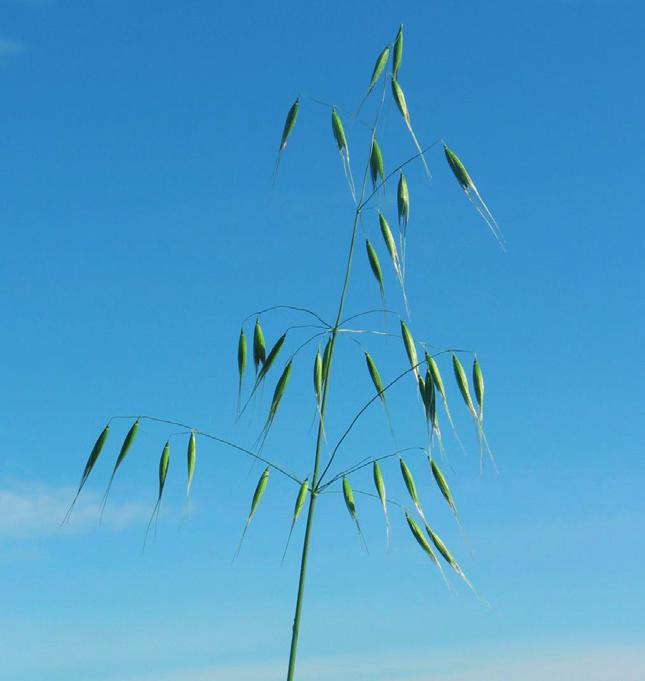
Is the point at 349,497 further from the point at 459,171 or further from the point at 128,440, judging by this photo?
the point at 459,171

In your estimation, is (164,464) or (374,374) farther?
(164,464)

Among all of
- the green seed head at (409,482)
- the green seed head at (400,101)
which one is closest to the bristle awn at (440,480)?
the green seed head at (409,482)

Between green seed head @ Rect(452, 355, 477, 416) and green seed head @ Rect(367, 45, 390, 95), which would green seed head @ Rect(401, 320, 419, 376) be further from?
green seed head @ Rect(367, 45, 390, 95)

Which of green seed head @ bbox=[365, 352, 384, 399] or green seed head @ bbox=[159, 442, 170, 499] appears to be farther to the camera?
green seed head @ bbox=[159, 442, 170, 499]

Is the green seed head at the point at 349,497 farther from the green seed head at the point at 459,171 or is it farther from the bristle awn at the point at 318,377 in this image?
the green seed head at the point at 459,171

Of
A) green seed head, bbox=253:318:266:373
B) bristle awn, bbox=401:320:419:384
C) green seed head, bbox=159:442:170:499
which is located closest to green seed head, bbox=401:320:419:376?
bristle awn, bbox=401:320:419:384

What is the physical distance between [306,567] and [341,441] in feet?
1.42

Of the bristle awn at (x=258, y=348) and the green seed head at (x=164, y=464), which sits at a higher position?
the bristle awn at (x=258, y=348)

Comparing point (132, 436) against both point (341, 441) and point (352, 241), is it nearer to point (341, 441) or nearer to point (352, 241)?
point (341, 441)

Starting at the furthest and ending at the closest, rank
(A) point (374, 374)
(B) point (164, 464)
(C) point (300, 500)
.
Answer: (B) point (164, 464)
(A) point (374, 374)
(C) point (300, 500)

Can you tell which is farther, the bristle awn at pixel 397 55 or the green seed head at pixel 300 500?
the bristle awn at pixel 397 55

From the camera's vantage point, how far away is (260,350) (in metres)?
3.57

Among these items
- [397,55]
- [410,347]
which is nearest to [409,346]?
[410,347]

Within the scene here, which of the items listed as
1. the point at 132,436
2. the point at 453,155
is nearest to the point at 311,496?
the point at 132,436
